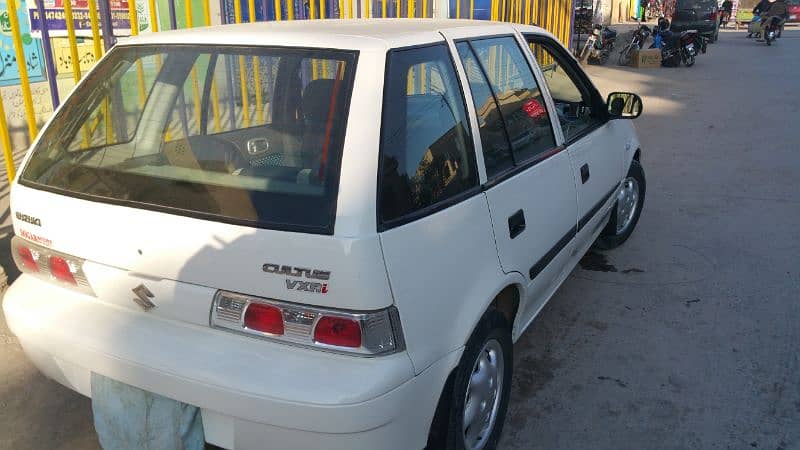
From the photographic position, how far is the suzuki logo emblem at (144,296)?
2102 mm

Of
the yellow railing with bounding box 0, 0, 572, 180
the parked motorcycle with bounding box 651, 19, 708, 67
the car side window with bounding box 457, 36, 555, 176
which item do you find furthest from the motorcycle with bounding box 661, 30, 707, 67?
the car side window with bounding box 457, 36, 555, 176

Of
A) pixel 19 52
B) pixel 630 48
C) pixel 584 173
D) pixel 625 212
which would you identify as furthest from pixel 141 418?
pixel 630 48

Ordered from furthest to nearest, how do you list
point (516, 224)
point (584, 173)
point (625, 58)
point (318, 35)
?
point (625, 58) < point (584, 173) < point (516, 224) < point (318, 35)

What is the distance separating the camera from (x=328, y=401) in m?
1.83

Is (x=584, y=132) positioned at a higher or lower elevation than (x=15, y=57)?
lower

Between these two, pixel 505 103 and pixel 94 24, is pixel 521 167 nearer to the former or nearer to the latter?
pixel 505 103

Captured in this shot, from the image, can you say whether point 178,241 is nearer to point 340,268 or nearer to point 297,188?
point 297,188

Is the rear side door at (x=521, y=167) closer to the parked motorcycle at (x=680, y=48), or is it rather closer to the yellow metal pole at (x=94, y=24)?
the yellow metal pole at (x=94, y=24)

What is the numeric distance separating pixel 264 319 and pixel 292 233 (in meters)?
0.28

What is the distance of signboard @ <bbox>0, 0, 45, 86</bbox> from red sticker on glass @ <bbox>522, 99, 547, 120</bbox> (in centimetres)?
555

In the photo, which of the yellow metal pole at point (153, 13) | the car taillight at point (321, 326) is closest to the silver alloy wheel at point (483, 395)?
the car taillight at point (321, 326)

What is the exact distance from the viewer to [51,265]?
2.31 m

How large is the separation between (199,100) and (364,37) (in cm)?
94

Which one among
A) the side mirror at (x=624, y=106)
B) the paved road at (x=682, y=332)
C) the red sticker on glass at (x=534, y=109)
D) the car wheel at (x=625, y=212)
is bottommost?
the paved road at (x=682, y=332)
